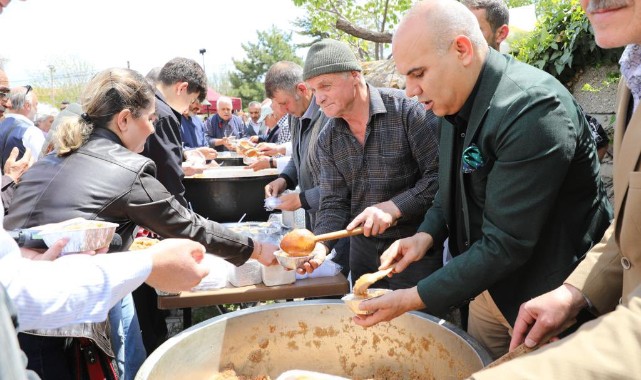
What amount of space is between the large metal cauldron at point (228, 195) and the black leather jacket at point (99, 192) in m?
1.71

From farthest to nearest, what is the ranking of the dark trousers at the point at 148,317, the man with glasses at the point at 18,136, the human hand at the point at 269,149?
the human hand at the point at 269,149, the man with glasses at the point at 18,136, the dark trousers at the point at 148,317

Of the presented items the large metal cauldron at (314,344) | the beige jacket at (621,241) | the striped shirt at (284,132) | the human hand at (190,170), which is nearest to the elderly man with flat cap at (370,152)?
the large metal cauldron at (314,344)

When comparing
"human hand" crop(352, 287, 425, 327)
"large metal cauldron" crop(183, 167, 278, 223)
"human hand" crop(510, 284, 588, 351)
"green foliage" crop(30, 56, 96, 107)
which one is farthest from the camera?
"green foliage" crop(30, 56, 96, 107)

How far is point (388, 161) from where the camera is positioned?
2477 mm

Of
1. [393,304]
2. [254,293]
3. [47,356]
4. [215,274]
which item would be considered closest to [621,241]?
[393,304]

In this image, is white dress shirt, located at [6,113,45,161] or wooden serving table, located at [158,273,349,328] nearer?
wooden serving table, located at [158,273,349,328]

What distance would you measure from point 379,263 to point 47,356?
151 cm

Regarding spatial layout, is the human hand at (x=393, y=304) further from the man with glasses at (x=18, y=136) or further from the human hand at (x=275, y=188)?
the man with glasses at (x=18, y=136)

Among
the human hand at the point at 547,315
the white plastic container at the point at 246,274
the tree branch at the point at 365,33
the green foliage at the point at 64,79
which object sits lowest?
the green foliage at the point at 64,79

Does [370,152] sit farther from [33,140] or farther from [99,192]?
[33,140]

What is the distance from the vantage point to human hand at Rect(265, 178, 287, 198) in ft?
11.3

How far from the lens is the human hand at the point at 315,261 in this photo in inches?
88.4

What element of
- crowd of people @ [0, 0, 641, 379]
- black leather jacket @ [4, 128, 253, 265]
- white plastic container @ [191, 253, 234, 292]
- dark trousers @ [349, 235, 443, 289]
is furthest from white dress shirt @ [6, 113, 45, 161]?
dark trousers @ [349, 235, 443, 289]

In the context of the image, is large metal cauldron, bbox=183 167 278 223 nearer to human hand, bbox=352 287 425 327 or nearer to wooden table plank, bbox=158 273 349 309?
wooden table plank, bbox=158 273 349 309
